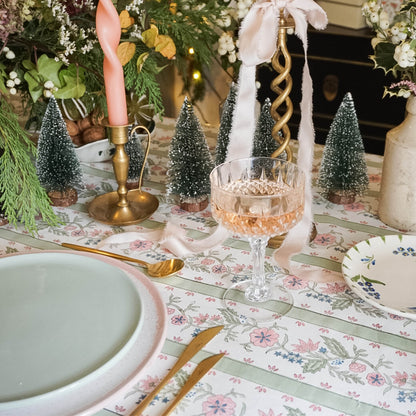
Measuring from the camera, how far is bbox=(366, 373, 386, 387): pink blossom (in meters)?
0.67

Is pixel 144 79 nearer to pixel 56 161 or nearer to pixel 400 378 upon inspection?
pixel 56 161

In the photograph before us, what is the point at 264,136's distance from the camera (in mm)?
1040

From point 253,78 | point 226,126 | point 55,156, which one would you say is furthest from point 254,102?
point 55,156

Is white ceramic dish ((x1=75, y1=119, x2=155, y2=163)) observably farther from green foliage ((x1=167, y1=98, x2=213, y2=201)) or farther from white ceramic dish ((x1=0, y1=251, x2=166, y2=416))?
white ceramic dish ((x1=0, y1=251, x2=166, y2=416))

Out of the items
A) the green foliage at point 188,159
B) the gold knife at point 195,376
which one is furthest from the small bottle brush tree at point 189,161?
the gold knife at point 195,376

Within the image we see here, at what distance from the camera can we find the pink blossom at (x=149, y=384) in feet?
2.18

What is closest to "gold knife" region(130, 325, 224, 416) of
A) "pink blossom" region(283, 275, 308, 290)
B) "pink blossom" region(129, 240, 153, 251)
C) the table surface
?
the table surface

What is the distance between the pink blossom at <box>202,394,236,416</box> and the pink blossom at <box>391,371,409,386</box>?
0.65 ft

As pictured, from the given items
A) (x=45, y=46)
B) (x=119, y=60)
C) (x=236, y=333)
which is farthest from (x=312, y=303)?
(x=45, y=46)

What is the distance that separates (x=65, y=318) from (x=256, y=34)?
49 centimetres

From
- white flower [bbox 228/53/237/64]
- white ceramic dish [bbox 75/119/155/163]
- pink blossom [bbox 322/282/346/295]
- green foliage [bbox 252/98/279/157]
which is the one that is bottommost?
pink blossom [bbox 322/282/346/295]

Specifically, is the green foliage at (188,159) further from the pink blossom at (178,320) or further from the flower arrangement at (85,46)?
the pink blossom at (178,320)

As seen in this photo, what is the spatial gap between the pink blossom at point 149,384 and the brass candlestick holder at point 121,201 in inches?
16.1

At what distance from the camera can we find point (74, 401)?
61 cm
